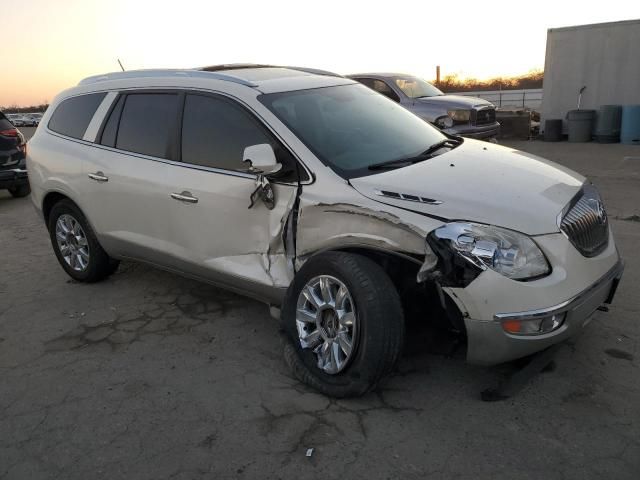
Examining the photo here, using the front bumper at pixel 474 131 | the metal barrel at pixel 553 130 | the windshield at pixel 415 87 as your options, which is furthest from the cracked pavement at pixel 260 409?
the metal barrel at pixel 553 130

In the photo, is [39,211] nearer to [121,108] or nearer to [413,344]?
[121,108]

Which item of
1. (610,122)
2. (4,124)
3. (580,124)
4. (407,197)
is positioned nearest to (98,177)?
(407,197)

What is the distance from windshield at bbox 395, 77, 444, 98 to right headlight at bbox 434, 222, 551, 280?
8974mm

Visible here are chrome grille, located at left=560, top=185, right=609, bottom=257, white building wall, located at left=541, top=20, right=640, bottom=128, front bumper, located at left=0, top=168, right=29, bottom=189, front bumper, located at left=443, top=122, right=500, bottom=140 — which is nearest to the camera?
chrome grille, located at left=560, top=185, right=609, bottom=257

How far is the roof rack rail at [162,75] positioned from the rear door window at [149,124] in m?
0.20

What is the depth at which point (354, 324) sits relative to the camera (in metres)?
3.00

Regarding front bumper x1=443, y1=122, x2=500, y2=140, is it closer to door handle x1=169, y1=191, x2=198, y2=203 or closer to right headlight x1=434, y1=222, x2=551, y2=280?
door handle x1=169, y1=191, x2=198, y2=203

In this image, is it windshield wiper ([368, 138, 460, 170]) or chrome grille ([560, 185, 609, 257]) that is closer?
chrome grille ([560, 185, 609, 257])

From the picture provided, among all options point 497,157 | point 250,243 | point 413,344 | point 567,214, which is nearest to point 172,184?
point 250,243

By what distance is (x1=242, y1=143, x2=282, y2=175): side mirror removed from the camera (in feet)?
10.8

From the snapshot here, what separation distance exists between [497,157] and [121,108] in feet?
9.62

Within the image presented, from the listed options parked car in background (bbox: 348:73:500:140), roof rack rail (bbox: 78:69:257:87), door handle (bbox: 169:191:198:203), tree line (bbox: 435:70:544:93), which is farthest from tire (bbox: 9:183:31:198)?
tree line (bbox: 435:70:544:93)

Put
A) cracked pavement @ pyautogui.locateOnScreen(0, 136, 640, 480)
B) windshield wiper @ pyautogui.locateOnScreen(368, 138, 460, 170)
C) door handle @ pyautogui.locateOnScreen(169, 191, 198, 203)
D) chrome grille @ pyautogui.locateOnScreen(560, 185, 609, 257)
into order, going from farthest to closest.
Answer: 1. door handle @ pyautogui.locateOnScreen(169, 191, 198, 203)
2. windshield wiper @ pyautogui.locateOnScreen(368, 138, 460, 170)
3. chrome grille @ pyautogui.locateOnScreen(560, 185, 609, 257)
4. cracked pavement @ pyautogui.locateOnScreen(0, 136, 640, 480)

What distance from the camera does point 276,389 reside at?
3283 mm
